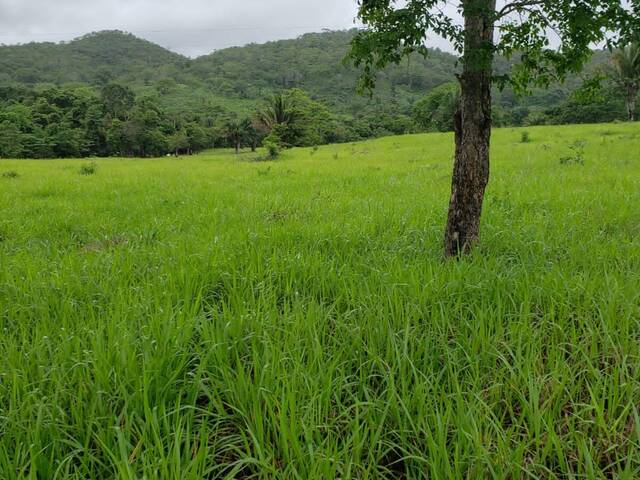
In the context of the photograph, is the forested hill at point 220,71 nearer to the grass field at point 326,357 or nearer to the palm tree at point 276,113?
the palm tree at point 276,113

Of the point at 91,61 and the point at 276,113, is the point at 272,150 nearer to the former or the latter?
the point at 276,113

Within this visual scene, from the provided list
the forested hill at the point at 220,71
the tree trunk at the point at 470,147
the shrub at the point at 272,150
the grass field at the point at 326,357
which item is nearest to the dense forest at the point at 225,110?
the tree trunk at the point at 470,147

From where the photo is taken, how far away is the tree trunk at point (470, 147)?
3.22m

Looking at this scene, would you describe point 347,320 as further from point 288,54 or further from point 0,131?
point 288,54

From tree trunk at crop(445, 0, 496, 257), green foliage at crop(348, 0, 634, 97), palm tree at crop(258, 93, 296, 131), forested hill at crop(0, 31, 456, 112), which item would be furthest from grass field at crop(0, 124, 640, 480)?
forested hill at crop(0, 31, 456, 112)

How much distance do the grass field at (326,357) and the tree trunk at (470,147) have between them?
0.30 meters

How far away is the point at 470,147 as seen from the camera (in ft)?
11.2

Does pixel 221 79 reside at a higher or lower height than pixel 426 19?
A: higher

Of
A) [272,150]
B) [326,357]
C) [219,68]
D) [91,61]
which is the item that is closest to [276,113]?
[272,150]

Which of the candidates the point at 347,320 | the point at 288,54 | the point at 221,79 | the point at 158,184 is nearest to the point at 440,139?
the point at 158,184

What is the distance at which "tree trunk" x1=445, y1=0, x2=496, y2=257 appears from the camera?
3.22 metres

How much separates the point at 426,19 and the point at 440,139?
1029 inches

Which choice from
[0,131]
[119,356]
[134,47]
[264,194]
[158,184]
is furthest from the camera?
[134,47]

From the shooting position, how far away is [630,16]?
2.51 m
